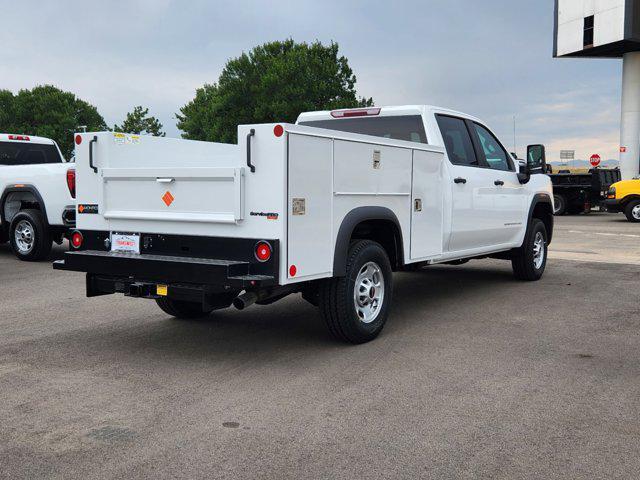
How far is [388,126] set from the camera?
7.36 meters

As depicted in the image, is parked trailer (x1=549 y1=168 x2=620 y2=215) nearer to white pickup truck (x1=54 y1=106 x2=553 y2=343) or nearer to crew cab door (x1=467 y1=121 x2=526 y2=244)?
→ crew cab door (x1=467 y1=121 x2=526 y2=244)

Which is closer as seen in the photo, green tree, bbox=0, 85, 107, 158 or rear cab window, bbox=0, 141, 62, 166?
rear cab window, bbox=0, 141, 62, 166

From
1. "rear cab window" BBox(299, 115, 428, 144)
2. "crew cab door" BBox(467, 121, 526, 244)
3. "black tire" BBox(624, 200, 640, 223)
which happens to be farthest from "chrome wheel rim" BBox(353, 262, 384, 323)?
"black tire" BBox(624, 200, 640, 223)

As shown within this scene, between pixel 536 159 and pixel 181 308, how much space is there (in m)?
4.96

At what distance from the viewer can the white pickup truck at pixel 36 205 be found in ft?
36.7

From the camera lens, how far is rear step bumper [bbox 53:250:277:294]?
16.1 feet

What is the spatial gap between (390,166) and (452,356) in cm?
169

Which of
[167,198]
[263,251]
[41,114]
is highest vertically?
[41,114]

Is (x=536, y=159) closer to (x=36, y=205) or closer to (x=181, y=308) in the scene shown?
(x=181, y=308)

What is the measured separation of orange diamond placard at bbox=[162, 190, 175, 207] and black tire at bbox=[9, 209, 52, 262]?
6962 millimetres

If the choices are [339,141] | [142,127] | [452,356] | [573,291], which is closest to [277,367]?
[452,356]

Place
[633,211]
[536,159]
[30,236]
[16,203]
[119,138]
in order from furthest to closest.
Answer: [633,211]
[16,203]
[30,236]
[536,159]
[119,138]

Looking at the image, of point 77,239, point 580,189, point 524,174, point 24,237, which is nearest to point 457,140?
point 524,174

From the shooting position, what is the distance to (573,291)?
29.2 ft
